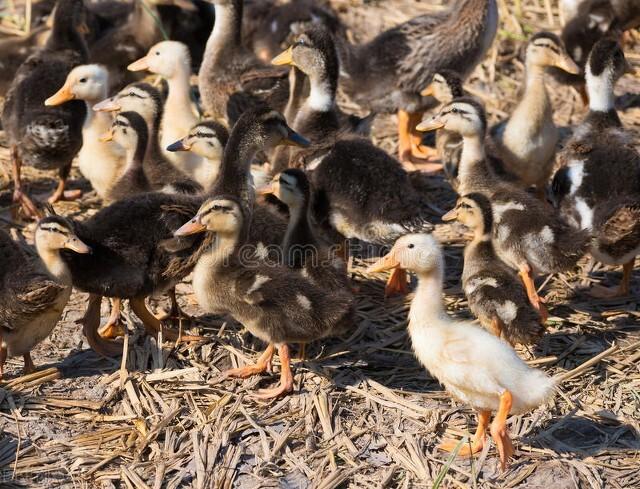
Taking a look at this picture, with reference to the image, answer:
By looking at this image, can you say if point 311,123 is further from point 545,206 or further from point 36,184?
point 36,184

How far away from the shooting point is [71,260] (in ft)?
17.1

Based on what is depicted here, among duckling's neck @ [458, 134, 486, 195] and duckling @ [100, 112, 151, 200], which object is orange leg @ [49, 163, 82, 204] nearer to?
duckling @ [100, 112, 151, 200]

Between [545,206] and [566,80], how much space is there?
8.34 ft

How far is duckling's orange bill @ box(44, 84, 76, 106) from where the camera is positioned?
22.3 feet

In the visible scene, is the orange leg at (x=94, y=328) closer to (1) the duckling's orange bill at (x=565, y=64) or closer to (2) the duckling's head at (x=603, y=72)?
(2) the duckling's head at (x=603, y=72)

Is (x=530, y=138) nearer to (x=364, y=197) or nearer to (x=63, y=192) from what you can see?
(x=364, y=197)

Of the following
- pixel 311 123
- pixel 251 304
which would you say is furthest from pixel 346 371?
pixel 311 123

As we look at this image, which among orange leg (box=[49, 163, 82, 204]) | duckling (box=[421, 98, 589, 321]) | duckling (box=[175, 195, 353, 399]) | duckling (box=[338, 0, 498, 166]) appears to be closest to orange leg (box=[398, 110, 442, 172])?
duckling (box=[338, 0, 498, 166])

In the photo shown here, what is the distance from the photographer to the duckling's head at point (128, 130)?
20.4ft

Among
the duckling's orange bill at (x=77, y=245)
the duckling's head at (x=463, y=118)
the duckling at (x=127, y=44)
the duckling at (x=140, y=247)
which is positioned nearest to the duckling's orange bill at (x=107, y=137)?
the duckling at (x=140, y=247)

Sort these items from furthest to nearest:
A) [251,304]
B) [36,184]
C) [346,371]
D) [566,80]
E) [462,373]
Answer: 1. [566,80]
2. [36,184]
3. [346,371]
4. [251,304]
5. [462,373]

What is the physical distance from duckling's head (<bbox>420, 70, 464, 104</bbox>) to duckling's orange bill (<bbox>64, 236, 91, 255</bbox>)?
307 centimetres

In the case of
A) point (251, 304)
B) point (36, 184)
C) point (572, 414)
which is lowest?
point (36, 184)

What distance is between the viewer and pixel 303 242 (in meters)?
5.53
